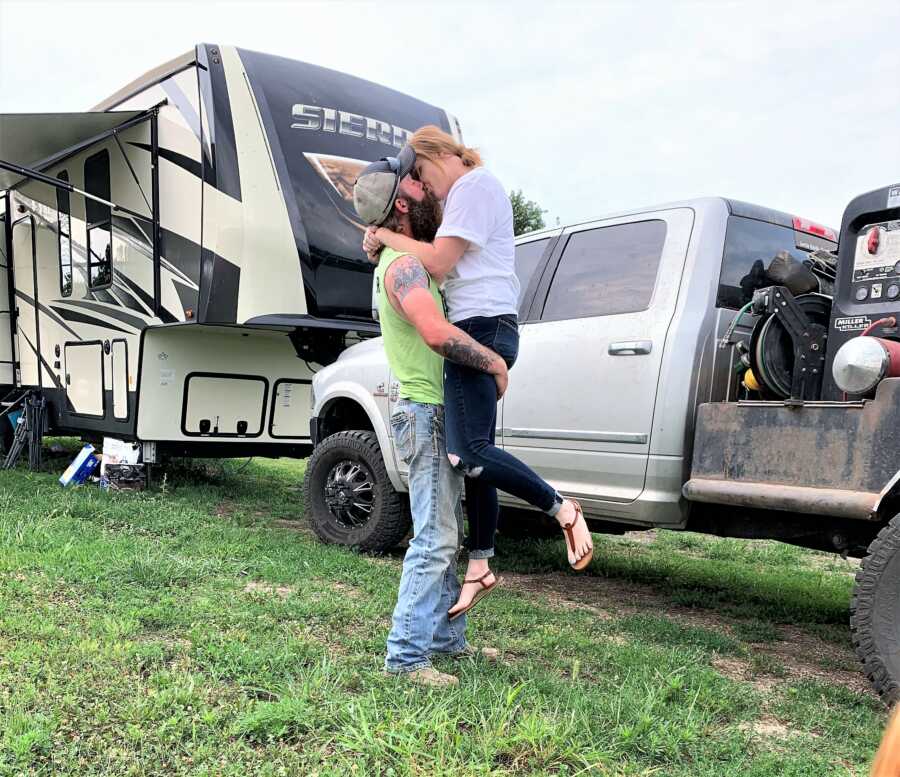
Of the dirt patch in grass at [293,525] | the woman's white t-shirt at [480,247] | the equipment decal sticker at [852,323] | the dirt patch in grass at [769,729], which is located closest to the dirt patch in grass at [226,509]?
the dirt patch in grass at [293,525]

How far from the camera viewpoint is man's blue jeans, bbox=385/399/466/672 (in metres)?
2.82

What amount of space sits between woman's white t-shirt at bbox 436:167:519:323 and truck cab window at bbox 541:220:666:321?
112cm

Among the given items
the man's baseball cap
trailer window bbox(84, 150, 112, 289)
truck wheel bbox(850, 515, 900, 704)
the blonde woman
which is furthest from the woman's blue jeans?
trailer window bbox(84, 150, 112, 289)

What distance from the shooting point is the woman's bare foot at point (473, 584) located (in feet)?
9.91

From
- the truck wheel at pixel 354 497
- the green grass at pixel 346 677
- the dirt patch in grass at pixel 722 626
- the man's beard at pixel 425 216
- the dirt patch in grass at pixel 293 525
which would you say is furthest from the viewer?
the dirt patch in grass at pixel 293 525

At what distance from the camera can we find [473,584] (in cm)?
304

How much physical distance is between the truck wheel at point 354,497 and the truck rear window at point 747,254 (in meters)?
2.15

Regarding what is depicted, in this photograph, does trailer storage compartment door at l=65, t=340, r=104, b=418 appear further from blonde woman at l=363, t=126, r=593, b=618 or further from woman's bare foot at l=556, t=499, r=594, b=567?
woman's bare foot at l=556, t=499, r=594, b=567

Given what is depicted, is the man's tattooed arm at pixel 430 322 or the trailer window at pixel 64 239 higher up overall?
the trailer window at pixel 64 239

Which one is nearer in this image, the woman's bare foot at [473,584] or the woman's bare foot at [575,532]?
the woman's bare foot at [575,532]

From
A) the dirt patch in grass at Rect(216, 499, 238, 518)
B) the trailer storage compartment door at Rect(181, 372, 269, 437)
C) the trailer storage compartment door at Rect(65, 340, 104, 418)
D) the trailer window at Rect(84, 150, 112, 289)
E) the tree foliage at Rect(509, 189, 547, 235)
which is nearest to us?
the dirt patch in grass at Rect(216, 499, 238, 518)

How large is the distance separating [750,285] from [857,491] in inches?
47.1

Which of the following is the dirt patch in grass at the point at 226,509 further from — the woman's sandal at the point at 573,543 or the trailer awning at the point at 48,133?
the woman's sandal at the point at 573,543

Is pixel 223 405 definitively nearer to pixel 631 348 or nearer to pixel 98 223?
pixel 98 223
